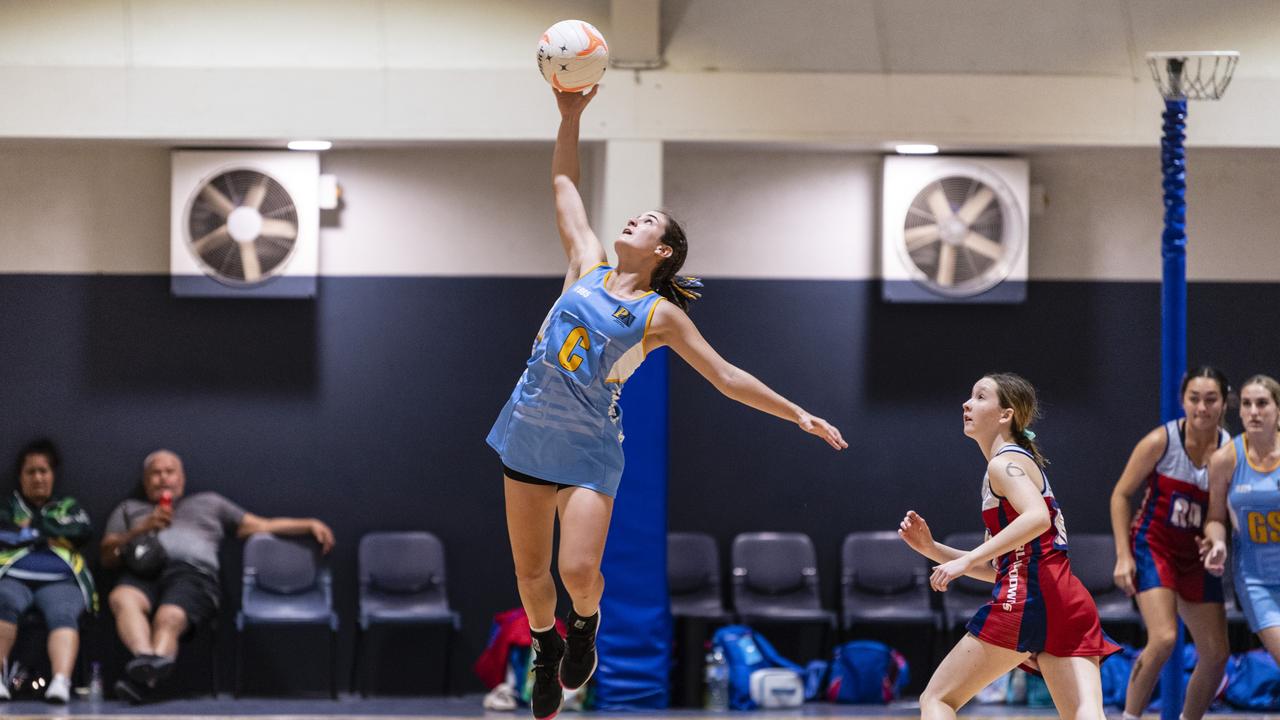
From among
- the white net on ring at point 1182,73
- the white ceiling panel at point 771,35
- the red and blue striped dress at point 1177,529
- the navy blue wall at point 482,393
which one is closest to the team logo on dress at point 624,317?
the red and blue striped dress at point 1177,529

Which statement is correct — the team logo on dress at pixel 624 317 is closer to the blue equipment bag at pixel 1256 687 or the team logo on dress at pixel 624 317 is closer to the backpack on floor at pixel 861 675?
the backpack on floor at pixel 861 675

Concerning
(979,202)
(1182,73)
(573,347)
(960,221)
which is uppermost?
(1182,73)

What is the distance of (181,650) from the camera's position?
8.97 m

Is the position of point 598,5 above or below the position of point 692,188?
above

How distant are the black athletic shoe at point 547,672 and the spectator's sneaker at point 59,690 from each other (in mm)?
3890

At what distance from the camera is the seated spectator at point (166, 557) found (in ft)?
27.2

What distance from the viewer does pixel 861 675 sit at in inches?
Answer: 337

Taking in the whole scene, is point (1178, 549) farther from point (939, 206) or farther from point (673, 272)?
point (673, 272)

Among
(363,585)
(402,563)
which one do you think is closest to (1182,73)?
(402,563)

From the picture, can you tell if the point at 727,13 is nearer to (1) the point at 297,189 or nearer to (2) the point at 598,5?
(2) the point at 598,5

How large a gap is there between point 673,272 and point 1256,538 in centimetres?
304

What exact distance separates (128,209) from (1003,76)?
5.14 m

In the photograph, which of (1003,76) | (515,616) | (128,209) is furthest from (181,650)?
(1003,76)

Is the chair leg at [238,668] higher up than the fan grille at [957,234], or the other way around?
the fan grille at [957,234]
